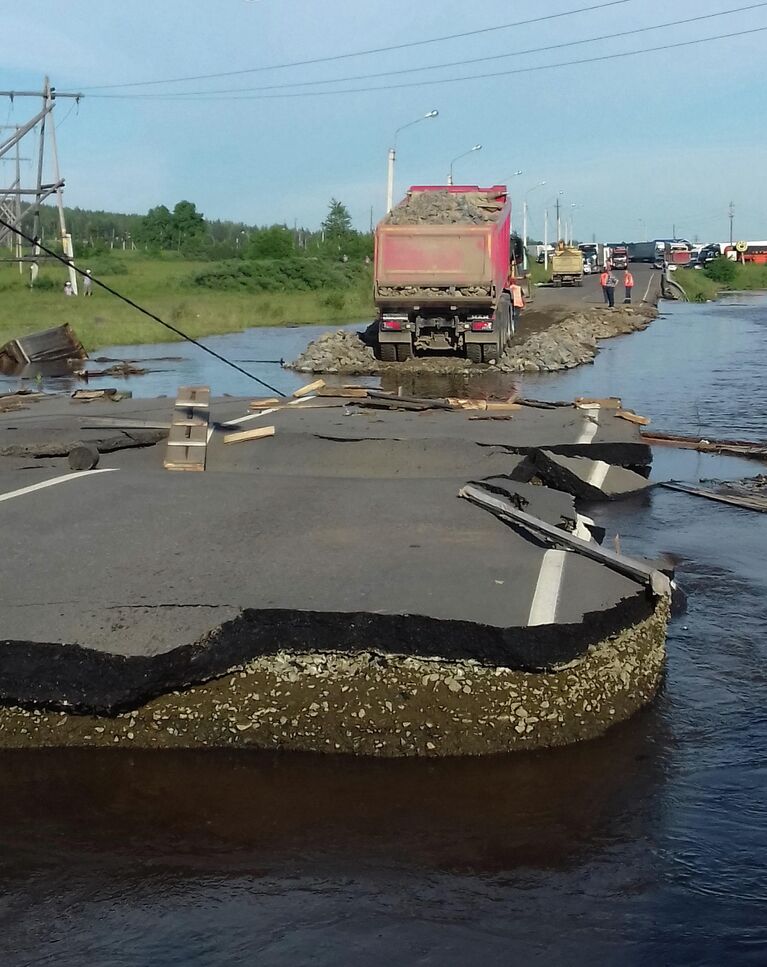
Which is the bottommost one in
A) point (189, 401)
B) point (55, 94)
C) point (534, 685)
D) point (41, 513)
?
point (534, 685)

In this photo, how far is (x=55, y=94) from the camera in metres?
47.8

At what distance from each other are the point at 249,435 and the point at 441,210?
14.6 metres

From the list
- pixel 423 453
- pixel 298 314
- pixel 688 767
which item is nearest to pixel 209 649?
pixel 688 767

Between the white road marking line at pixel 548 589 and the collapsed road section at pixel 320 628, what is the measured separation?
0.06ft

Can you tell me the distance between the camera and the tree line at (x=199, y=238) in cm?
8894

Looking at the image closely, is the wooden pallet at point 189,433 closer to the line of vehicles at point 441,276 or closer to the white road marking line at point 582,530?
the white road marking line at point 582,530

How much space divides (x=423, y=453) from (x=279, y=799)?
607 centimetres

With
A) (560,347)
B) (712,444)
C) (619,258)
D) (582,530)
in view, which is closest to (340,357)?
(560,347)

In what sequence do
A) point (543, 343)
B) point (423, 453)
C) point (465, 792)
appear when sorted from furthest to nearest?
point (543, 343)
point (423, 453)
point (465, 792)

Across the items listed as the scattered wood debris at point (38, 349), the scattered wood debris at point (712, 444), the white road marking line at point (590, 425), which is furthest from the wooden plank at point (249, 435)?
the scattered wood debris at point (38, 349)

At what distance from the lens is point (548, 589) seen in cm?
619

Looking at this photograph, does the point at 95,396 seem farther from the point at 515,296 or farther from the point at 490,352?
the point at 515,296

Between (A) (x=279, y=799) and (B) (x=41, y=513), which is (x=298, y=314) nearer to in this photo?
(B) (x=41, y=513)

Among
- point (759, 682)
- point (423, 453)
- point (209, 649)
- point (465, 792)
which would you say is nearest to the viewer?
point (465, 792)
